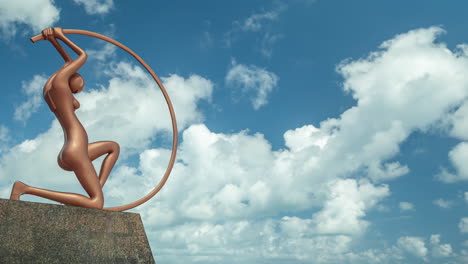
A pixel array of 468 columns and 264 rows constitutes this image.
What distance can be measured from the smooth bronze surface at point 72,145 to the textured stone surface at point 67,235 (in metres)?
0.54

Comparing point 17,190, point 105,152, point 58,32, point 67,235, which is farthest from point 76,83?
point 67,235

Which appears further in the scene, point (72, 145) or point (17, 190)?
point (72, 145)

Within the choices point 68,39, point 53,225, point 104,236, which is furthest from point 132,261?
point 68,39

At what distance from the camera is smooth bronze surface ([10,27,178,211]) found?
888 cm

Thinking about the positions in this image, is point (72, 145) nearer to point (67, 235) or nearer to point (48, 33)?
point (67, 235)

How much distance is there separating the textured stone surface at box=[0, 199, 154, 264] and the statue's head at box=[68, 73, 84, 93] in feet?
9.71

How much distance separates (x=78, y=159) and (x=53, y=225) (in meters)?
1.65

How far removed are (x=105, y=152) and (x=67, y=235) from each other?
250cm

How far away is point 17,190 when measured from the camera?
28.2 ft

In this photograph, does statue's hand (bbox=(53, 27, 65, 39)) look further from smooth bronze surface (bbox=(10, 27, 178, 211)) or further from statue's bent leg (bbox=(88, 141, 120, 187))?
statue's bent leg (bbox=(88, 141, 120, 187))

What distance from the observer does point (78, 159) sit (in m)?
9.17

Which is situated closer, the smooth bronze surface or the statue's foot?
the statue's foot

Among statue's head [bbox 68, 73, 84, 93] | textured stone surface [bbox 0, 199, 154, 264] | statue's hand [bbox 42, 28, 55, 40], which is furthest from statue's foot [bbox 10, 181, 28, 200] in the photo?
statue's hand [bbox 42, 28, 55, 40]

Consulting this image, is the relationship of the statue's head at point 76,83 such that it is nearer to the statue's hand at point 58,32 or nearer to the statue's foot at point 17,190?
the statue's hand at point 58,32
